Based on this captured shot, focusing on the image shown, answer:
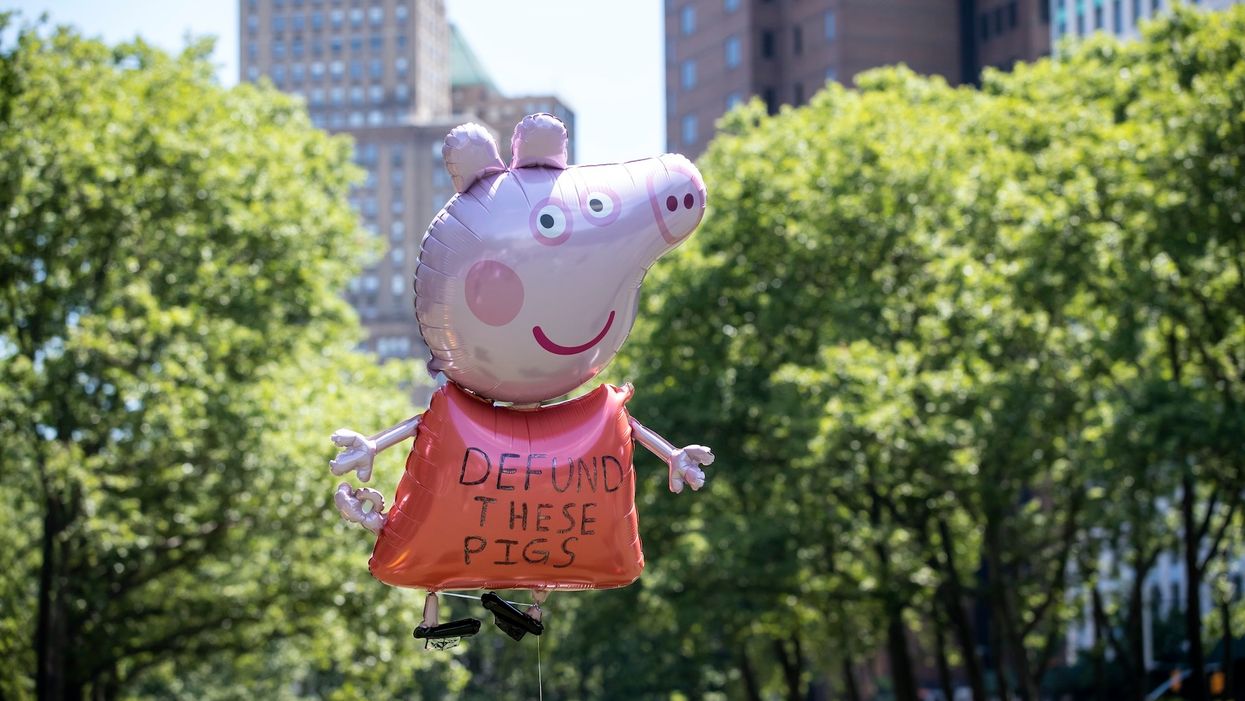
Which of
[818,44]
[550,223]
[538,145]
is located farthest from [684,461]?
[818,44]

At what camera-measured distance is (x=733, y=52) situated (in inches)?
3484

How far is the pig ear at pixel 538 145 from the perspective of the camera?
34.3 feet

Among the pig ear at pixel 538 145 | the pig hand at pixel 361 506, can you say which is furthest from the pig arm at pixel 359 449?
the pig ear at pixel 538 145

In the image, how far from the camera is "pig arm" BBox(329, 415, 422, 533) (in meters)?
9.93

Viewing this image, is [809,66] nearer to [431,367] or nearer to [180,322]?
[180,322]

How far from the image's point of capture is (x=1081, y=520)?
27656mm

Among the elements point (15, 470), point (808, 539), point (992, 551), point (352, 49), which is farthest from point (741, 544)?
point (352, 49)

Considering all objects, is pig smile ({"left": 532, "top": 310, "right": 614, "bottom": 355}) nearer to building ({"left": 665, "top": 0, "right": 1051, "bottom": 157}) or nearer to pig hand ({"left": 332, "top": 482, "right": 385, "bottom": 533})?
pig hand ({"left": 332, "top": 482, "right": 385, "bottom": 533})

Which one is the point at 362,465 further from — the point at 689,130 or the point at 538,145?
the point at 689,130

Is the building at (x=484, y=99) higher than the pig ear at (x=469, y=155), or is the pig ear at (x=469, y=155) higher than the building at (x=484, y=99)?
the building at (x=484, y=99)

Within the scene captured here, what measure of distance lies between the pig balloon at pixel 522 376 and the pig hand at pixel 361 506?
0.01 meters

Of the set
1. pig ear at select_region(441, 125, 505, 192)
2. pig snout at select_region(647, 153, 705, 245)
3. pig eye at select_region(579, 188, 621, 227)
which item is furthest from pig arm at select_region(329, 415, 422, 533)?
pig snout at select_region(647, 153, 705, 245)

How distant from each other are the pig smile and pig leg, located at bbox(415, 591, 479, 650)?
158 cm

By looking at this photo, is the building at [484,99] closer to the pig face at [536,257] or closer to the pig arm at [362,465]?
the pig face at [536,257]
